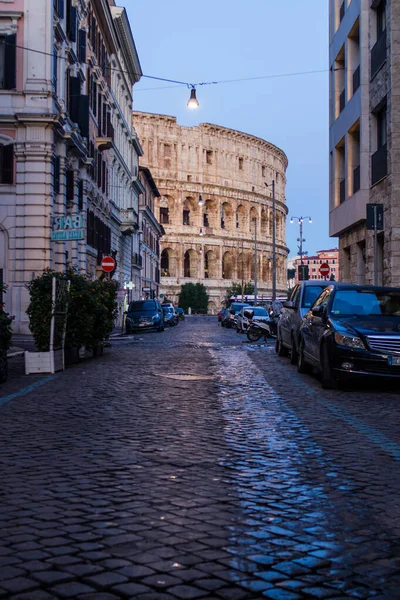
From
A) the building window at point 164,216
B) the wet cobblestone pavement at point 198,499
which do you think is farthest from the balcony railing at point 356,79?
the building window at point 164,216

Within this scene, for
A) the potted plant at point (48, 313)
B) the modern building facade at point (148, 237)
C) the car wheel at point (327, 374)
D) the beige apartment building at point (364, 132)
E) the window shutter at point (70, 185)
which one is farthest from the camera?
the modern building facade at point (148, 237)

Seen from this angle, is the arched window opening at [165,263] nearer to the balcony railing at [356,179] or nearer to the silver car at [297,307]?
the balcony railing at [356,179]

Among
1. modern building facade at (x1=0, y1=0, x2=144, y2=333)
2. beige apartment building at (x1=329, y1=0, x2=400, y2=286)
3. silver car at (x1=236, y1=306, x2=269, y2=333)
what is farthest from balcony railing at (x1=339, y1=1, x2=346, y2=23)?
silver car at (x1=236, y1=306, x2=269, y2=333)

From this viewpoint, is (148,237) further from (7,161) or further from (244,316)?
(7,161)

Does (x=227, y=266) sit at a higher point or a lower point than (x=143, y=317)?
higher

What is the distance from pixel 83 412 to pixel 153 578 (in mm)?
5891

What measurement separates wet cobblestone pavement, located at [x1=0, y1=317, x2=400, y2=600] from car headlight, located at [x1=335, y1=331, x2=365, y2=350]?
1.40 meters

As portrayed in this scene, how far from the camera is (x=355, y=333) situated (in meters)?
12.0

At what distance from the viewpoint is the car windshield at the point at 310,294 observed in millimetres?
17000

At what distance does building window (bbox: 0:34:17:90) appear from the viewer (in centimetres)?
2880

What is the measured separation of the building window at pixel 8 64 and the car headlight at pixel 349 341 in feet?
67.6

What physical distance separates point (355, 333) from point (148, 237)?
73.9 m

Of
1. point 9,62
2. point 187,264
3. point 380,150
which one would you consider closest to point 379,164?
point 380,150

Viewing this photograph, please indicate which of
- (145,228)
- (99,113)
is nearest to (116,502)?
(99,113)
